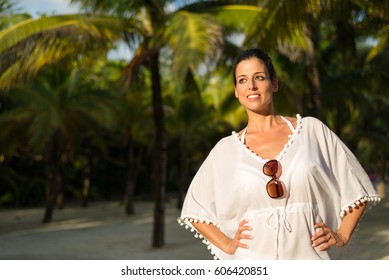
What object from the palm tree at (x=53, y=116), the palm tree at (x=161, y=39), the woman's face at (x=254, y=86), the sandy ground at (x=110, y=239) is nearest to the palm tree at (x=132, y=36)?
the palm tree at (x=161, y=39)

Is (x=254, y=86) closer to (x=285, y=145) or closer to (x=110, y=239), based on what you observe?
(x=285, y=145)

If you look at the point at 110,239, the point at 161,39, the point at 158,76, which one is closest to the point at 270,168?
the point at 161,39

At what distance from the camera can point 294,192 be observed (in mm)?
1890

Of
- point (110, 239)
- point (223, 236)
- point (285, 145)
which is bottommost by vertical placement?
point (110, 239)

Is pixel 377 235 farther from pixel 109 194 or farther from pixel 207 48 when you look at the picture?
pixel 109 194

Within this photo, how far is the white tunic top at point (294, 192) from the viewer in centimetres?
190

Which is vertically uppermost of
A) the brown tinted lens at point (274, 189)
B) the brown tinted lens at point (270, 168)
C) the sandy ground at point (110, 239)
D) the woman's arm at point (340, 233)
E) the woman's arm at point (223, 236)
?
the brown tinted lens at point (270, 168)

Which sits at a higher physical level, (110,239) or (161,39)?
(161,39)

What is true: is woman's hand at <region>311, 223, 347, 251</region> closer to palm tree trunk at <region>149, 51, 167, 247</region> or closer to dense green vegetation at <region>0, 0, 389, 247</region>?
dense green vegetation at <region>0, 0, 389, 247</region>

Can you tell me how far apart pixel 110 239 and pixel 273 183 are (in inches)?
512

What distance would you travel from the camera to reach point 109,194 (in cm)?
3145

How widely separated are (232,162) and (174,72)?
6402mm

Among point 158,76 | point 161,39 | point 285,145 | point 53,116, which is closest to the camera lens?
point 285,145

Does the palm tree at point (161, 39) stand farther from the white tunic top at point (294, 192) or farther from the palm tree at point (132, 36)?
the white tunic top at point (294, 192)
